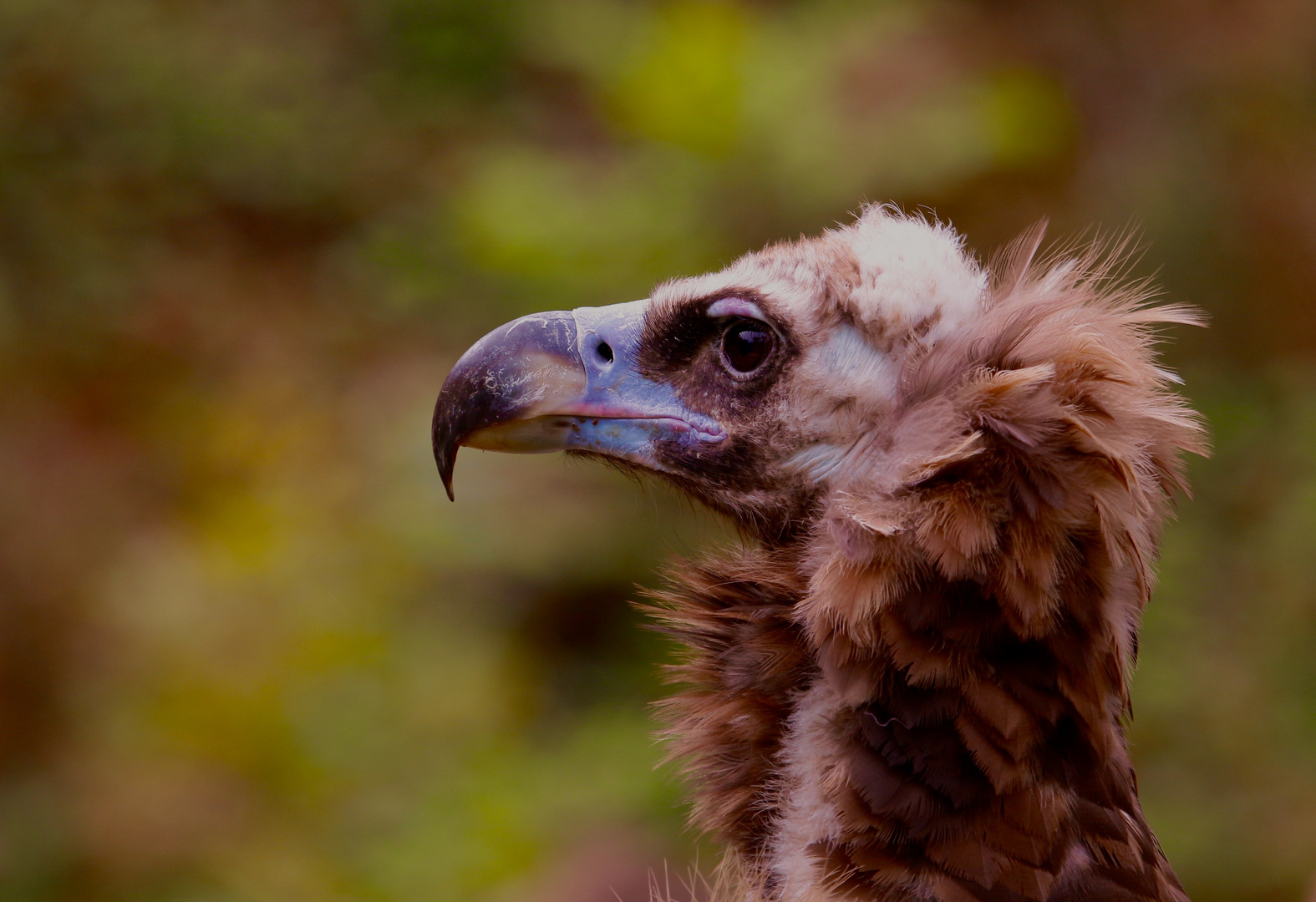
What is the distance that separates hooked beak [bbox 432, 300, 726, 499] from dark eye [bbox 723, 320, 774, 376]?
0.30ft

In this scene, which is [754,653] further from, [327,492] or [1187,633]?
[327,492]

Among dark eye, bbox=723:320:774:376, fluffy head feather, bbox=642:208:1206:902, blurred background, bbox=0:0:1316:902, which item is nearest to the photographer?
fluffy head feather, bbox=642:208:1206:902

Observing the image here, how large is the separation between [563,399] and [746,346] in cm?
29

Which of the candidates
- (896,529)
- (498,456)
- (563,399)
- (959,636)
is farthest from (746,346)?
(498,456)

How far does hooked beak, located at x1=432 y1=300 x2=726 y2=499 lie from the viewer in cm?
169

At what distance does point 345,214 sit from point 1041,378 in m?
5.56

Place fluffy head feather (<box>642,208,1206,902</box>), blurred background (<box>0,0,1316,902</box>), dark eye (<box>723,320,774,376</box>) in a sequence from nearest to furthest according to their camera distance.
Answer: fluffy head feather (<box>642,208,1206,902</box>) < dark eye (<box>723,320,774,376</box>) < blurred background (<box>0,0,1316,902</box>)

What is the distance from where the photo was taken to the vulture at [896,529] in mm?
1291

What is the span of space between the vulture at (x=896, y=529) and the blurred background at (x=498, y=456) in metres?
0.64

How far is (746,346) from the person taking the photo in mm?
1684

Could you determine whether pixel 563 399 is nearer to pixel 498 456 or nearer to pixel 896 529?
pixel 896 529

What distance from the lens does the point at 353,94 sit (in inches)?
241

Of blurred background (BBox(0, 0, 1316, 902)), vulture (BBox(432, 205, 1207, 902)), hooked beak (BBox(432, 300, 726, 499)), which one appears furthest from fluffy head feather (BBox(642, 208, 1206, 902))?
blurred background (BBox(0, 0, 1316, 902))

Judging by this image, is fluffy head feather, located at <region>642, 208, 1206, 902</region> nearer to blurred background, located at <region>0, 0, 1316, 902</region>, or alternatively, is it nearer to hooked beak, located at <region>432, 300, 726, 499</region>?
hooked beak, located at <region>432, 300, 726, 499</region>
